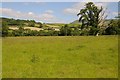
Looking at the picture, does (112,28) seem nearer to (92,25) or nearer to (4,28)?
(92,25)

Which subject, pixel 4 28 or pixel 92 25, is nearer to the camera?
pixel 4 28

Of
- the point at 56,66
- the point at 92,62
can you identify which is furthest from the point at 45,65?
the point at 92,62

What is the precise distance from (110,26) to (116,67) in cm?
5973

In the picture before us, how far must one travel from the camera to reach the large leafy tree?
75875mm

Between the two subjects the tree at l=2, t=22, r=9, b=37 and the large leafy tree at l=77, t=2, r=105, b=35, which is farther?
the large leafy tree at l=77, t=2, r=105, b=35

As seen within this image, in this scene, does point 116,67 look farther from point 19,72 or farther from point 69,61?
point 19,72

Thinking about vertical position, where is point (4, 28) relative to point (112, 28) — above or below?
below

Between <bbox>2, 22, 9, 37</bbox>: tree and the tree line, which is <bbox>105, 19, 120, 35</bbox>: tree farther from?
<bbox>2, 22, 9, 37</bbox>: tree

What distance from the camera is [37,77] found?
12445mm

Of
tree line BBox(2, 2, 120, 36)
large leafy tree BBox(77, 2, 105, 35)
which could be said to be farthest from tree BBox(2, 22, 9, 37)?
large leafy tree BBox(77, 2, 105, 35)

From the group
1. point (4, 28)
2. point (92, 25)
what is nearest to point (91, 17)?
point (92, 25)

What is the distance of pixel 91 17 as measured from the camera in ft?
254

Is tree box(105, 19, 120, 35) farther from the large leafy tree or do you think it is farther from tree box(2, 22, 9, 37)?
tree box(2, 22, 9, 37)

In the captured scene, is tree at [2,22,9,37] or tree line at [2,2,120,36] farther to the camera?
tree line at [2,2,120,36]
